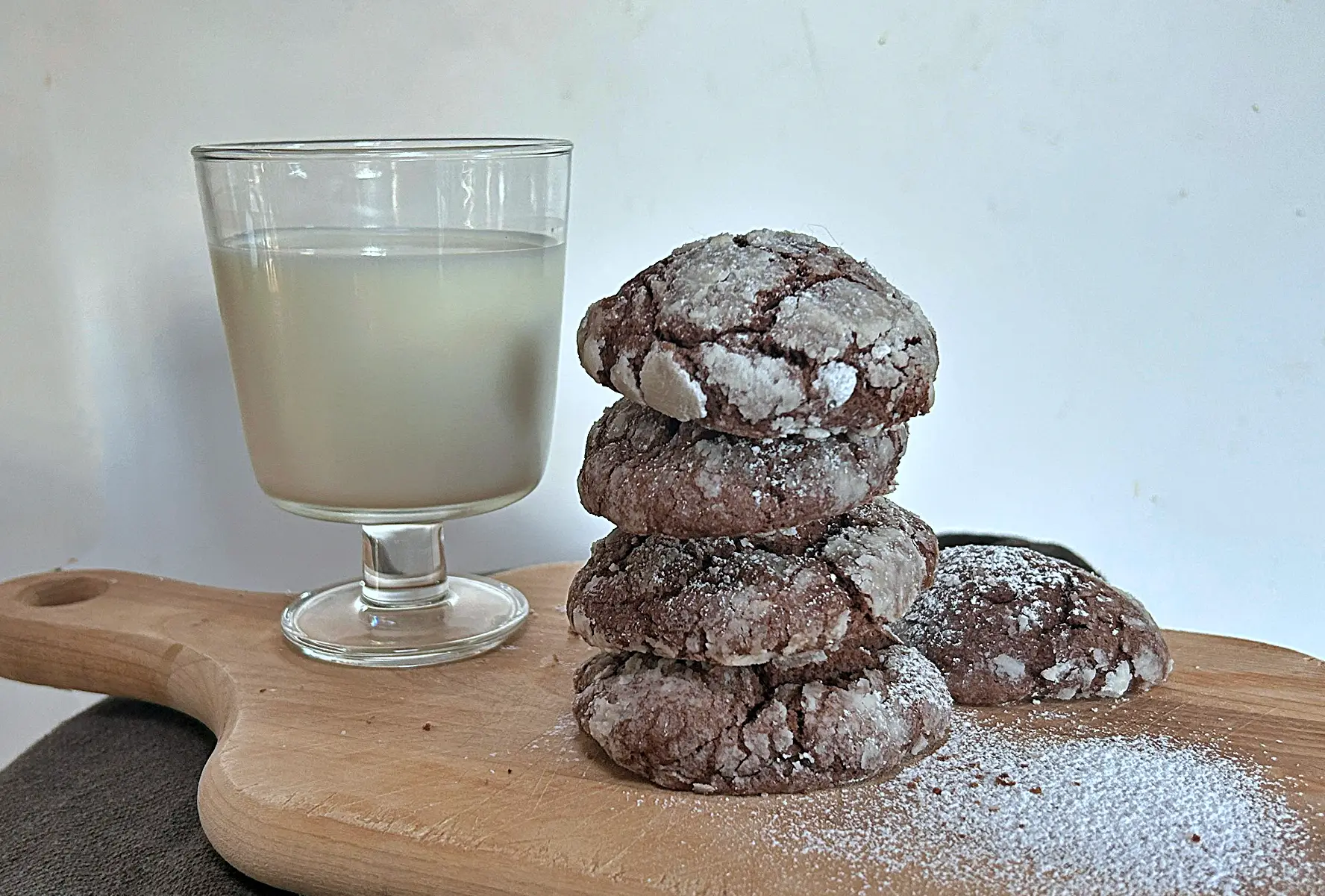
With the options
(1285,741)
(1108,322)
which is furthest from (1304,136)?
(1285,741)

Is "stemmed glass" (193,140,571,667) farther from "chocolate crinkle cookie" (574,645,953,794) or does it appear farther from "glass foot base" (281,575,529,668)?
"chocolate crinkle cookie" (574,645,953,794)

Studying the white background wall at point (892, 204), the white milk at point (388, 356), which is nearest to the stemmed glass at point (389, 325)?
the white milk at point (388, 356)

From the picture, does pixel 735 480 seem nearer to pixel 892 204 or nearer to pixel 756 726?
pixel 756 726

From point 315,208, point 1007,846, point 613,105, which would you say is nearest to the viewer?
point 1007,846

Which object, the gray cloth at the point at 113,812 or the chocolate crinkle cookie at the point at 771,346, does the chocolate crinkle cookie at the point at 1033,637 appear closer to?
the chocolate crinkle cookie at the point at 771,346

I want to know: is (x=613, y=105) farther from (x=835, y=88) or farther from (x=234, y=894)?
A: (x=234, y=894)

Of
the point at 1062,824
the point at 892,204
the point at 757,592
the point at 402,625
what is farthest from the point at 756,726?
the point at 892,204

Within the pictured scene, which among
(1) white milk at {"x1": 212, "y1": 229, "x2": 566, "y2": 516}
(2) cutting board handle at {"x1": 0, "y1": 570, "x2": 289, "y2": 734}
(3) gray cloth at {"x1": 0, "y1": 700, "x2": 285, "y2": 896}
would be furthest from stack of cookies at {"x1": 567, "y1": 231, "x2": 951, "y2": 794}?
(2) cutting board handle at {"x1": 0, "y1": 570, "x2": 289, "y2": 734}
